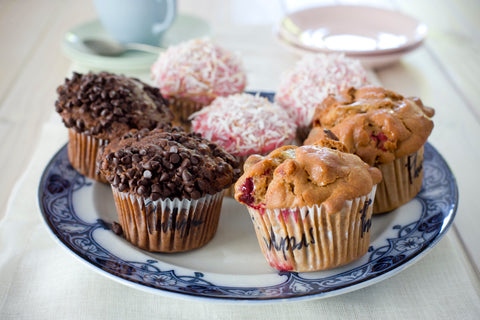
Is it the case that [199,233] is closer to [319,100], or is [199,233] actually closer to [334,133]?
[334,133]

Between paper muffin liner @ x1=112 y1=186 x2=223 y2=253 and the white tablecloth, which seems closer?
the white tablecloth

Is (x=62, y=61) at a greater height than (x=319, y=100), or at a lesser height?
lesser

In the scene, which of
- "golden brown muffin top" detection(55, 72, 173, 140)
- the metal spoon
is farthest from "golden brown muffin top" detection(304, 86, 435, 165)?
the metal spoon

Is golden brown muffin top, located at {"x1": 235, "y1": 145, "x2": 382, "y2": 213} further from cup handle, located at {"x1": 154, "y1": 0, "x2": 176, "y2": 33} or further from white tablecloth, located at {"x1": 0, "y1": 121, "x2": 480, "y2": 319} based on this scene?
cup handle, located at {"x1": 154, "y1": 0, "x2": 176, "y2": 33}

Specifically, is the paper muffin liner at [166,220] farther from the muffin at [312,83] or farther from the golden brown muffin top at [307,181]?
the muffin at [312,83]

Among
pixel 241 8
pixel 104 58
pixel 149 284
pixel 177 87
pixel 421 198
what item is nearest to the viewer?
pixel 149 284

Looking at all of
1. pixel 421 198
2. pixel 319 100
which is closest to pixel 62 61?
pixel 319 100
